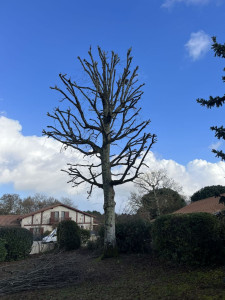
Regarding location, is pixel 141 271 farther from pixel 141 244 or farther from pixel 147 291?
pixel 141 244

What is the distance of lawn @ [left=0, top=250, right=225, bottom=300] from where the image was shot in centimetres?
548

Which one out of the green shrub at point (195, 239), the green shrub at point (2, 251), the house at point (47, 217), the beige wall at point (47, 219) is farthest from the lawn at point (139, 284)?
the house at point (47, 217)

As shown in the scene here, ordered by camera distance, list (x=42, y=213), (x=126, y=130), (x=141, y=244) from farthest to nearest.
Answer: (x=42, y=213), (x=126, y=130), (x=141, y=244)

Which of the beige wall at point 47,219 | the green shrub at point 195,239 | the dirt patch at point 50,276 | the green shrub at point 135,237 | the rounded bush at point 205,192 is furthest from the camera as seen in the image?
the beige wall at point 47,219

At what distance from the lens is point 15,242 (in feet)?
49.4

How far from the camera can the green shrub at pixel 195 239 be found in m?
7.99

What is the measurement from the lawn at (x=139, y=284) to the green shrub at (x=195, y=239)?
415 mm

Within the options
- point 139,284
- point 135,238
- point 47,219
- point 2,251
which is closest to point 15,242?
point 2,251

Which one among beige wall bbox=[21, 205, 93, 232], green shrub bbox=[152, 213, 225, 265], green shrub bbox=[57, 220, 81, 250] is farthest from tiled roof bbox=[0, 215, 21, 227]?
green shrub bbox=[152, 213, 225, 265]

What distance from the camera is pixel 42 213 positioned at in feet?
151

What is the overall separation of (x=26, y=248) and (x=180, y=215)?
1021 centimetres

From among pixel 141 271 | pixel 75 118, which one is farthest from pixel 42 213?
pixel 141 271

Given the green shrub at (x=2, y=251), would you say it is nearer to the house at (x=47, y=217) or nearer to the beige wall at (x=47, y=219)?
the beige wall at (x=47, y=219)

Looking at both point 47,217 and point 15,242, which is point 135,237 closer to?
point 15,242
